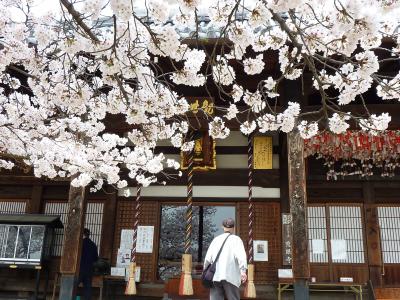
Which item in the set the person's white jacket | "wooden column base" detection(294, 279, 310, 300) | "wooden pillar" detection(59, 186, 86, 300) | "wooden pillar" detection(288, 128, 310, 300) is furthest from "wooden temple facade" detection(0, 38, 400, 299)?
the person's white jacket

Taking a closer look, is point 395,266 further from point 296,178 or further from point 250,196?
point 296,178

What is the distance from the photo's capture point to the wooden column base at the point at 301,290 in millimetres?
6184

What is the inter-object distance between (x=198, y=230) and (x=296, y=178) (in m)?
4.34

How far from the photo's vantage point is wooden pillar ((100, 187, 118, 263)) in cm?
973

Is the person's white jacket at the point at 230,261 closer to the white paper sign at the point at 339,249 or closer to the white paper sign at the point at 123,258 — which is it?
the white paper sign at the point at 123,258

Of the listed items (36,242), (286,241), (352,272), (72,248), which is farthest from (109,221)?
(352,272)

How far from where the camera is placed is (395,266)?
9.34 meters

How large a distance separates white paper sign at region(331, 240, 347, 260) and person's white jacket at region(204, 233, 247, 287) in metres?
4.55

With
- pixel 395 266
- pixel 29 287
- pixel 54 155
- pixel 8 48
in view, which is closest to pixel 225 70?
pixel 8 48

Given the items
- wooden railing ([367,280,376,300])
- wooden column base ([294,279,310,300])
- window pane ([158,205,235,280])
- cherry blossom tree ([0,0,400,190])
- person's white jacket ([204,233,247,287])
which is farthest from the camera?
window pane ([158,205,235,280])

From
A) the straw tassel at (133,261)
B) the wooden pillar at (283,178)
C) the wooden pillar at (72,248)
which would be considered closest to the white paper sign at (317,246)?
the wooden pillar at (283,178)

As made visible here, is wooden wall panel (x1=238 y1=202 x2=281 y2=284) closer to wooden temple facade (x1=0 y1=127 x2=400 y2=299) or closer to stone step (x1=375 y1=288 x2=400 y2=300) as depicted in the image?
wooden temple facade (x1=0 y1=127 x2=400 y2=299)

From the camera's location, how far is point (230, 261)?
5688mm

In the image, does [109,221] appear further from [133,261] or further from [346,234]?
[346,234]
